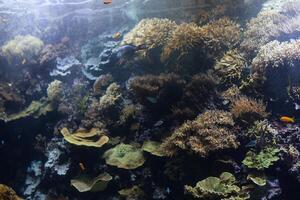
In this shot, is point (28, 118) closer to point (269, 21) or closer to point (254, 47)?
point (254, 47)

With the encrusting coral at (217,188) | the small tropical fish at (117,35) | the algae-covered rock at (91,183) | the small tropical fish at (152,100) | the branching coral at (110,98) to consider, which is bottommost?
the algae-covered rock at (91,183)

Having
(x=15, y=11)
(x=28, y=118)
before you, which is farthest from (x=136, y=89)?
(x=15, y=11)

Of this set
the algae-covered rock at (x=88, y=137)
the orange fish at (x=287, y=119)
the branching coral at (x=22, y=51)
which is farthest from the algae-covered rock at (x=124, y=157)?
the branching coral at (x=22, y=51)

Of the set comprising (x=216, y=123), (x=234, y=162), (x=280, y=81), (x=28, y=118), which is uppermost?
(x=280, y=81)

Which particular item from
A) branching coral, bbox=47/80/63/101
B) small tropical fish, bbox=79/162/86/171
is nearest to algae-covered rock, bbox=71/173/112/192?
small tropical fish, bbox=79/162/86/171

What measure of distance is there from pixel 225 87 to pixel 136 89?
1.97m

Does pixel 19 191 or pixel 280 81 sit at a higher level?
pixel 280 81

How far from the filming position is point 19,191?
828cm

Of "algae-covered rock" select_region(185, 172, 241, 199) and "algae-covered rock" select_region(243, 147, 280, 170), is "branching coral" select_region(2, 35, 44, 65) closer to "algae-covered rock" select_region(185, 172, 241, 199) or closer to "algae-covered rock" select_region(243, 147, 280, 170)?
"algae-covered rock" select_region(185, 172, 241, 199)

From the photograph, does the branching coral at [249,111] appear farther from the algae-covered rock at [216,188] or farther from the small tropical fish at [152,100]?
the small tropical fish at [152,100]

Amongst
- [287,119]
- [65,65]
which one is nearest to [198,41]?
[287,119]

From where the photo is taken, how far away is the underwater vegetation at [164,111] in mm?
5801

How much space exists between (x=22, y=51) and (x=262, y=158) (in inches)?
315

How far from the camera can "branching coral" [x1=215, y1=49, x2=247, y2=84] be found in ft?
23.3
